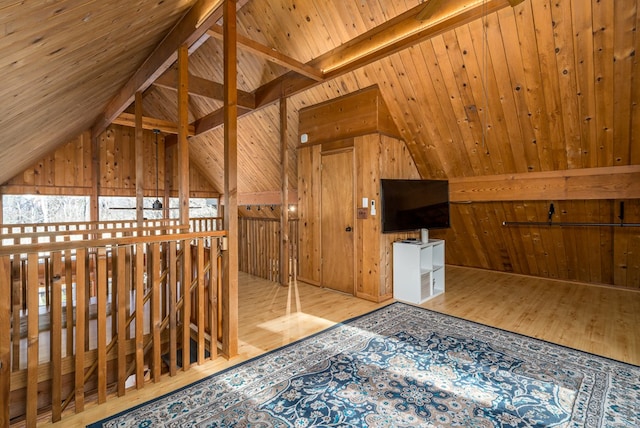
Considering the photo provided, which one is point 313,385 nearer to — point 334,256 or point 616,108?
point 334,256

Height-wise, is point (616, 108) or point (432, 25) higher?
point (432, 25)

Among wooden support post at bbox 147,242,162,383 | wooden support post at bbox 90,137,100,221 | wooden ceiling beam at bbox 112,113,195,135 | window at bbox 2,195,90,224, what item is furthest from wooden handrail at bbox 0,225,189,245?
window at bbox 2,195,90,224

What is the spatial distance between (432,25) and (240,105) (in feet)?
10.6

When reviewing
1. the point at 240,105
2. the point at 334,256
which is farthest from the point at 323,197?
the point at 240,105

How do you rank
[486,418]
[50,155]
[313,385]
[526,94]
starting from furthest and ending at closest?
[50,155]
[526,94]
[313,385]
[486,418]

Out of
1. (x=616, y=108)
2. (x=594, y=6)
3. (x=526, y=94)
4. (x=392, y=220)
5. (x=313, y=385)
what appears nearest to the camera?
(x=313, y=385)

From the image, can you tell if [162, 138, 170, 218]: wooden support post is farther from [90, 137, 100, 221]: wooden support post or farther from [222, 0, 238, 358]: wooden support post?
[222, 0, 238, 358]: wooden support post

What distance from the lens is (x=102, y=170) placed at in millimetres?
7379

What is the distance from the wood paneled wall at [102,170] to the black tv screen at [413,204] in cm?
648

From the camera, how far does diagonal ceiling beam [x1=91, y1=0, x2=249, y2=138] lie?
2793 millimetres

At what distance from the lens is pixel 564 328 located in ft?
10.5

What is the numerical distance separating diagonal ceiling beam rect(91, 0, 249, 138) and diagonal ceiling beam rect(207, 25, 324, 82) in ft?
0.47

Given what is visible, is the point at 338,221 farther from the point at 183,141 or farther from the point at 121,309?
the point at 121,309

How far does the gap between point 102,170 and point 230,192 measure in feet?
21.2
